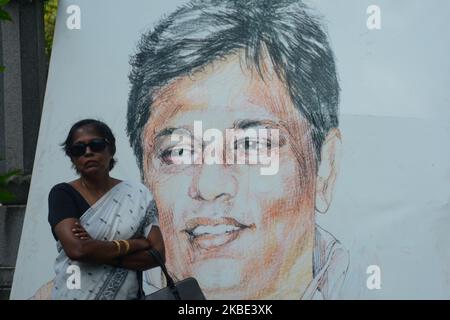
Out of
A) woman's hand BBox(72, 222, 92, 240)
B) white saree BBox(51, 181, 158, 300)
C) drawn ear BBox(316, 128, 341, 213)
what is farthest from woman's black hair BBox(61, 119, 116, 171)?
drawn ear BBox(316, 128, 341, 213)

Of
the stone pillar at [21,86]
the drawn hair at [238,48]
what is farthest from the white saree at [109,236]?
the stone pillar at [21,86]

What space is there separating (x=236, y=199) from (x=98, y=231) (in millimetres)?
1161

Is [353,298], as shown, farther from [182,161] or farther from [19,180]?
[19,180]

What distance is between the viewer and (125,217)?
568 cm

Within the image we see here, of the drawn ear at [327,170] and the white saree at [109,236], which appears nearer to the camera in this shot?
the white saree at [109,236]

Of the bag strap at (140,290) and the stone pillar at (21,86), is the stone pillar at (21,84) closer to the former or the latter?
the stone pillar at (21,86)

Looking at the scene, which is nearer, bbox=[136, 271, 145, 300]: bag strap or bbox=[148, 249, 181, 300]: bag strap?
bbox=[148, 249, 181, 300]: bag strap

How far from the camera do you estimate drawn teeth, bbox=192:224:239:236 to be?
6.54m

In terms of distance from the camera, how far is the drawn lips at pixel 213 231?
6535mm

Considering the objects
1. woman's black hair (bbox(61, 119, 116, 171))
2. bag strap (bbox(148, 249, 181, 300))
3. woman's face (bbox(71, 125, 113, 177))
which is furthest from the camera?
woman's black hair (bbox(61, 119, 116, 171))

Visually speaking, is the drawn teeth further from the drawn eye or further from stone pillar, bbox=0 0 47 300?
stone pillar, bbox=0 0 47 300

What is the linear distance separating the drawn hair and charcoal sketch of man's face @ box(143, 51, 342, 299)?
0.30ft
